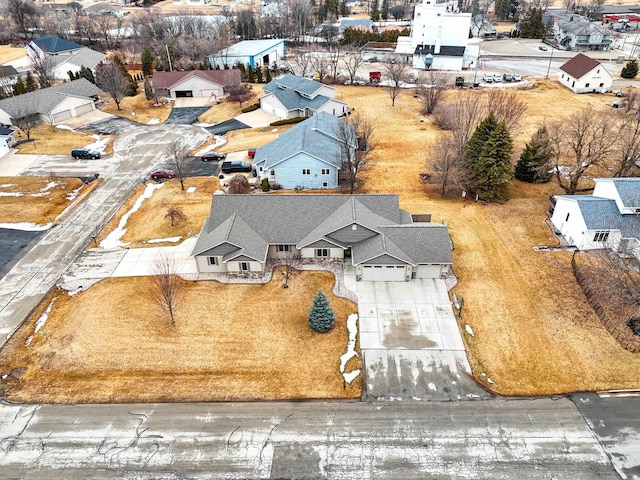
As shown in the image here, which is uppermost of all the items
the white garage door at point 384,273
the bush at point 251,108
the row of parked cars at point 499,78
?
the row of parked cars at point 499,78

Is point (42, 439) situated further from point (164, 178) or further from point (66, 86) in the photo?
point (66, 86)

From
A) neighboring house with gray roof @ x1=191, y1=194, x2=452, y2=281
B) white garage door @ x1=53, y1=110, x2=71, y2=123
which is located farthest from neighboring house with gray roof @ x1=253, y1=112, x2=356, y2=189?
white garage door @ x1=53, y1=110, x2=71, y2=123

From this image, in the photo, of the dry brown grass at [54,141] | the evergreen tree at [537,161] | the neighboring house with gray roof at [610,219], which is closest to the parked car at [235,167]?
the dry brown grass at [54,141]

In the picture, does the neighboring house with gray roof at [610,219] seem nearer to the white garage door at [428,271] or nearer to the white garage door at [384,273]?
the white garage door at [428,271]

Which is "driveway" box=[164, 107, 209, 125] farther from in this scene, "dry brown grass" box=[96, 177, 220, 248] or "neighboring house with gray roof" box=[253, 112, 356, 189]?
"neighboring house with gray roof" box=[253, 112, 356, 189]

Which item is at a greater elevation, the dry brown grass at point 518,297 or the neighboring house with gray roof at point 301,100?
the neighboring house with gray roof at point 301,100

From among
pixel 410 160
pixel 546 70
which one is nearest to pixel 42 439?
pixel 410 160
